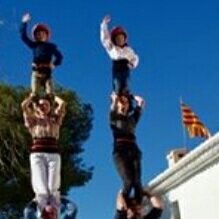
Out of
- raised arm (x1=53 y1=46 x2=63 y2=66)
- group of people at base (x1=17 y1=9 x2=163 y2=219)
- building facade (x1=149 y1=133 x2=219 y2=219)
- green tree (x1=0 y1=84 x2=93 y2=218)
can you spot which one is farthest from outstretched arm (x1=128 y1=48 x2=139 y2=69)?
green tree (x1=0 y1=84 x2=93 y2=218)

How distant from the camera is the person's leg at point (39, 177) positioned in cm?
1057

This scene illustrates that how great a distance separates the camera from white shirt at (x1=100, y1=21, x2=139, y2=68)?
1123cm

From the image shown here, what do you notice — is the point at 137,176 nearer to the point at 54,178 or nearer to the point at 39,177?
the point at 54,178

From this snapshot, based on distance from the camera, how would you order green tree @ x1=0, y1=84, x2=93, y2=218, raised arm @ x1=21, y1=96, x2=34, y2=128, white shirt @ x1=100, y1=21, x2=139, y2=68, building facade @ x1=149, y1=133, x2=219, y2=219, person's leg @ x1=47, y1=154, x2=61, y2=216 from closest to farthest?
person's leg @ x1=47, y1=154, x2=61, y2=216 < raised arm @ x1=21, y1=96, x2=34, y2=128 < white shirt @ x1=100, y1=21, x2=139, y2=68 < building facade @ x1=149, y1=133, x2=219, y2=219 < green tree @ x1=0, y1=84, x2=93, y2=218

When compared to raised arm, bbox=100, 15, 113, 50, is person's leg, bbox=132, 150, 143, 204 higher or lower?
lower

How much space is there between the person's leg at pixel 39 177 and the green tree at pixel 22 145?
12.2m

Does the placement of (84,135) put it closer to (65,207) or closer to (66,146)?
(66,146)

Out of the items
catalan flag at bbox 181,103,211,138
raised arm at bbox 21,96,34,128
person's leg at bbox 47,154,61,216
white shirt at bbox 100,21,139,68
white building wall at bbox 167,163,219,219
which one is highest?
catalan flag at bbox 181,103,211,138

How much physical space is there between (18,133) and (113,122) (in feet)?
44.2

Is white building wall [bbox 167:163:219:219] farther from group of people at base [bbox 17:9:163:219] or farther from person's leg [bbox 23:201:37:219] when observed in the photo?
person's leg [bbox 23:201:37:219]

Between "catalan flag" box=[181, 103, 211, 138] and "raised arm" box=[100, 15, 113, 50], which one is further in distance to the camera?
"catalan flag" box=[181, 103, 211, 138]

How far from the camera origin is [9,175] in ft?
82.1

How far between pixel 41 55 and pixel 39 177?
2014mm

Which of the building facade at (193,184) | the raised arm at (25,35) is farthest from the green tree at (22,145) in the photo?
the raised arm at (25,35)
